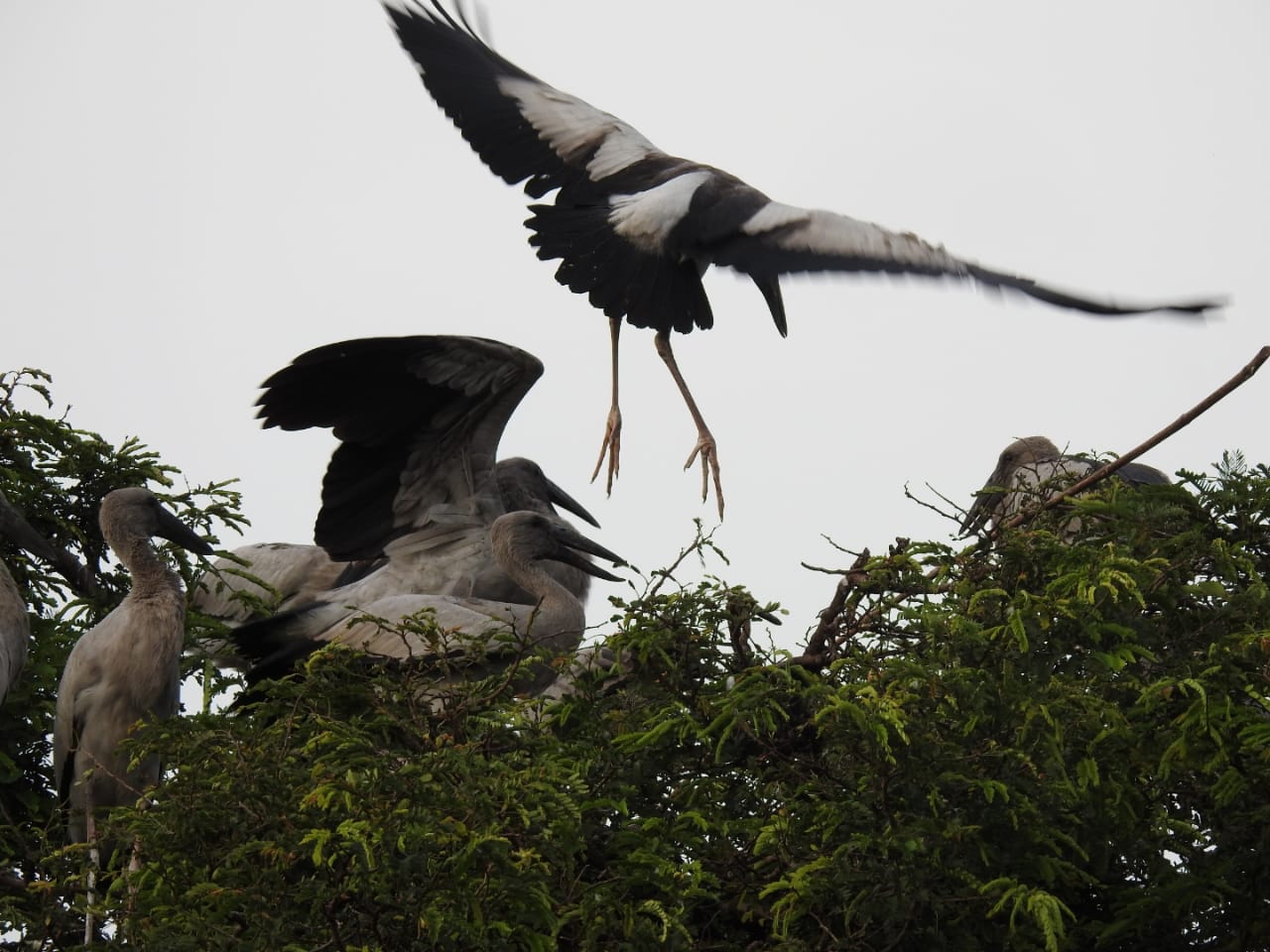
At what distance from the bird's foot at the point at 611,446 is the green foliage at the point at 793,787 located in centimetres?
279

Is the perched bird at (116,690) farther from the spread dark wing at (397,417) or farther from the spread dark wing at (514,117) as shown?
the spread dark wing at (514,117)

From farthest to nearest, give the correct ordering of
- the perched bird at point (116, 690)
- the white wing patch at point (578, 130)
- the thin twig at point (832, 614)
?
1. the white wing patch at point (578, 130)
2. the perched bird at point (116, 690)
3. the thin twig at point (832, 614)

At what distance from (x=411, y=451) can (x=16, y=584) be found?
5.09 ft

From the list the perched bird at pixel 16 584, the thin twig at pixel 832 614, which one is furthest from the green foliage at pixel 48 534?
the thin twig at pixel 832 614

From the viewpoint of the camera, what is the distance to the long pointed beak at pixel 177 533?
597 centimetres

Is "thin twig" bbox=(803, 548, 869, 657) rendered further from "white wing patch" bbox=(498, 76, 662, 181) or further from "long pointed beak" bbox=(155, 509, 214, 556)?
"white wing patch" bbox=(498, 76, 662, 181)

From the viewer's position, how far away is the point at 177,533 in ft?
19.7

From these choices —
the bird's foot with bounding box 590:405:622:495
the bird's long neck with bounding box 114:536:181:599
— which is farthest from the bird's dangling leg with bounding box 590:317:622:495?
the bird's long neck with bounding box 114:536:181:599

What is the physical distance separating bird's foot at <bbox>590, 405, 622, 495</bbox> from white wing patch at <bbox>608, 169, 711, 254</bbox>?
1.00 meters

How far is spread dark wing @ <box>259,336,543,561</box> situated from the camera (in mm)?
6711

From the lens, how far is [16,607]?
5.62 m

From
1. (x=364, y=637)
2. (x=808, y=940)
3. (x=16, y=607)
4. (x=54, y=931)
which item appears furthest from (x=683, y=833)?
(x=16, y=607)

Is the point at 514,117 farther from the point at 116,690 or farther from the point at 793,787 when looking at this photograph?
the point at 793,787

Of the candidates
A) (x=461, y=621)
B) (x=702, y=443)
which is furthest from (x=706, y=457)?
(x=461, y=621)
